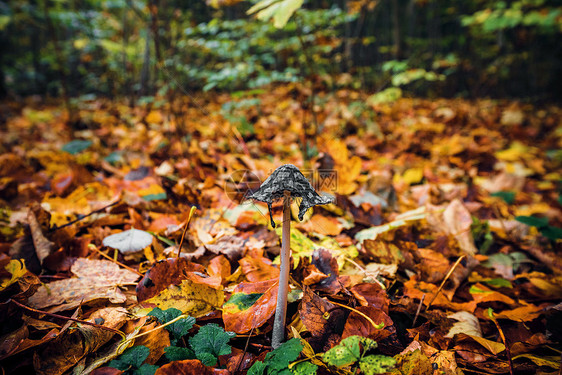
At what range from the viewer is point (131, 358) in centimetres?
82

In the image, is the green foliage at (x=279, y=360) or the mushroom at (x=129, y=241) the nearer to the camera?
the green foliage at (x=279, y=360)

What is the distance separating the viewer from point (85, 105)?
5.62 metres

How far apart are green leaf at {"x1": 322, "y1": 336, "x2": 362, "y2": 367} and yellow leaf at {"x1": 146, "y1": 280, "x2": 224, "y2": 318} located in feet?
1.32

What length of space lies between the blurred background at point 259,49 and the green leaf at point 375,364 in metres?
1.49

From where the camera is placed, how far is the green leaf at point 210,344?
31.7 inches

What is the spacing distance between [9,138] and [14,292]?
3.57 m

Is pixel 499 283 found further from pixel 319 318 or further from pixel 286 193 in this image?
pixel 286 193

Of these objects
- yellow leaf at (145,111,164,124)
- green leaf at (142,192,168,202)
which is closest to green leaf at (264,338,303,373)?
green leaf at (142,192,168,202)

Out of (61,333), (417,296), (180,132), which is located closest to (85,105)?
(180,132)

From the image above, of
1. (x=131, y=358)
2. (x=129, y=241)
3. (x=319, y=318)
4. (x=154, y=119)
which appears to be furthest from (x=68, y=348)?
(x=154, y=119)

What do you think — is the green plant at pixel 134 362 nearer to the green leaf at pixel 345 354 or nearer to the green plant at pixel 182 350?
the green plant at pixel 182 350

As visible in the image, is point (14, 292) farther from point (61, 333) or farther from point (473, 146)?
point (473, 146)

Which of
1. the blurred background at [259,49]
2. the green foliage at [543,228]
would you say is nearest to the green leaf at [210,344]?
the blurred background at [259,49]

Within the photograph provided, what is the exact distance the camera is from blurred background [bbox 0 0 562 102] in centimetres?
331
